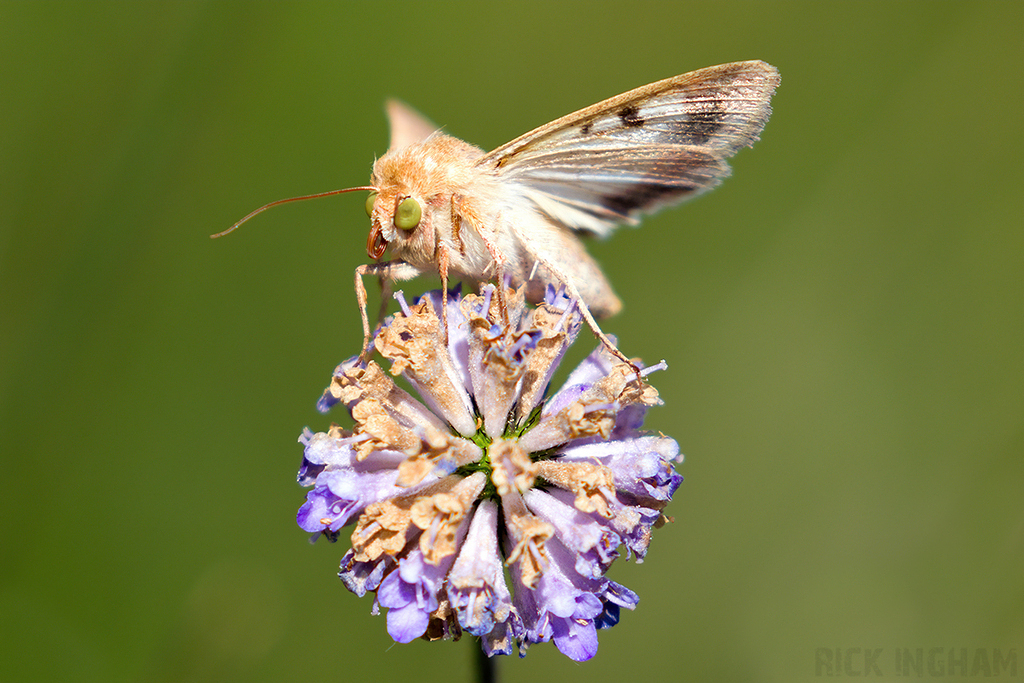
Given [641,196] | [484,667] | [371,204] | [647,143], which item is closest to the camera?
[484,667]

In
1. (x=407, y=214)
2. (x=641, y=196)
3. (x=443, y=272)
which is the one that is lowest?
(x=443, y=272)

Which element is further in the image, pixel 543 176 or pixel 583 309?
pixel 543 176

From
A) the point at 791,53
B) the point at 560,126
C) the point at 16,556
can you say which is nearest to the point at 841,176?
the point at 791,53

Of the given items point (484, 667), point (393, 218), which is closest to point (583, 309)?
point (393, 218)

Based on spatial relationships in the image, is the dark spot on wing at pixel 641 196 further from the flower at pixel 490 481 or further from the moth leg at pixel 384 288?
the moth leg at pixel 384 288

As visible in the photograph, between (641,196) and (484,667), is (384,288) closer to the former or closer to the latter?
(641,196)

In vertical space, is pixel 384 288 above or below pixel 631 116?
below

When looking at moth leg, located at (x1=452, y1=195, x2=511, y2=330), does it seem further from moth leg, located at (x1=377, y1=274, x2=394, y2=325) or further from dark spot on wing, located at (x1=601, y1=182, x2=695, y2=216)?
dark spot on wing, located at (x1=601, y1=182, x2=695, y2=216)
